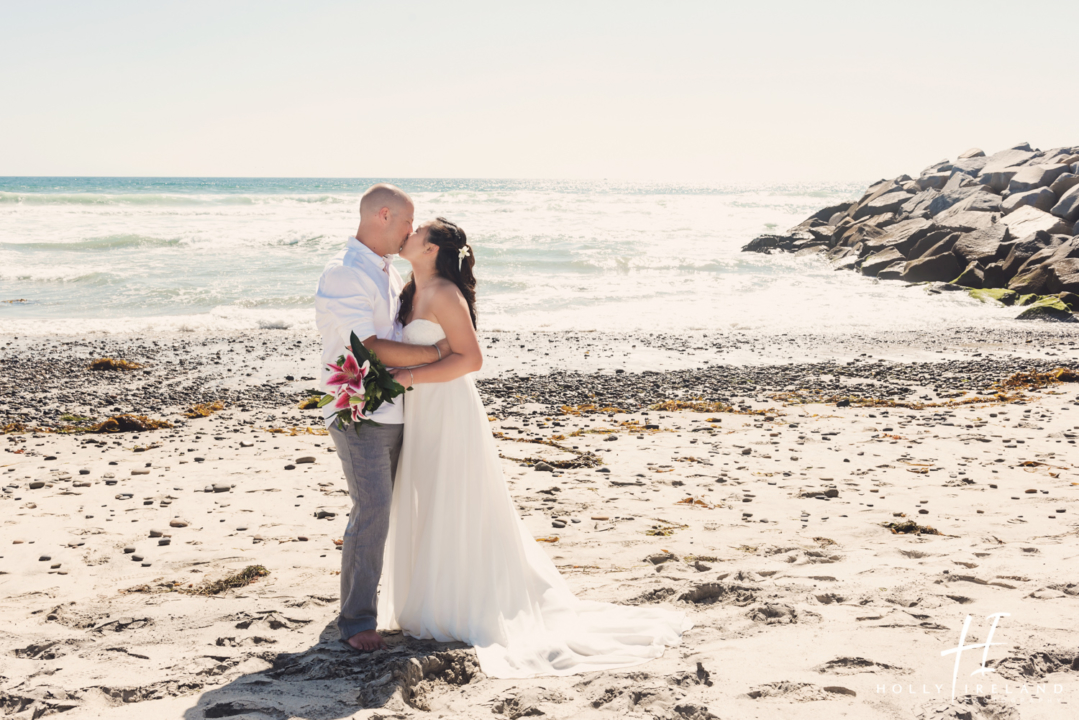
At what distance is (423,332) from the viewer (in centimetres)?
406

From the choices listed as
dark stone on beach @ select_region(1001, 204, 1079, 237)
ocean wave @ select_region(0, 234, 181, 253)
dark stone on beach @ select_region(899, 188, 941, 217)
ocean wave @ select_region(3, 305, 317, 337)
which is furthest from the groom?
dark stone on beach @ select_region(899, 188, 941, 217)

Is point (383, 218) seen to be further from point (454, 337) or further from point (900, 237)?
point (900, 237)

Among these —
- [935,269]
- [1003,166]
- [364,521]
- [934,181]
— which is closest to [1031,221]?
[935,269]

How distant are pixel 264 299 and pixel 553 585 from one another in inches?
657

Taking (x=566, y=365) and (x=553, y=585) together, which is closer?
(x=553, y=585)

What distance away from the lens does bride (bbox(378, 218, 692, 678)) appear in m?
3.98

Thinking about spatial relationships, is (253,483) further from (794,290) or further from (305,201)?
(305,201)

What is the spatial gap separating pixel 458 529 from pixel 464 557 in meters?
0.16

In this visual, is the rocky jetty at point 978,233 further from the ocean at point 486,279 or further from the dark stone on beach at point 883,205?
the ocean at point 486,279

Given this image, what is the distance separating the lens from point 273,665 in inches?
148

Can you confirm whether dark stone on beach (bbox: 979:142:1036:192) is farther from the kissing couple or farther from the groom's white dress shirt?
the groom's white dress shirt

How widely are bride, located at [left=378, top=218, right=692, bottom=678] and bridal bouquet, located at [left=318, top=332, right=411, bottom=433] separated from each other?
0.15m

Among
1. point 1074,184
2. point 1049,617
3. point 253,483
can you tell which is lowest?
point 253,483

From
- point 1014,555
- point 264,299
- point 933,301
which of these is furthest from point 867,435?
point 264,299
